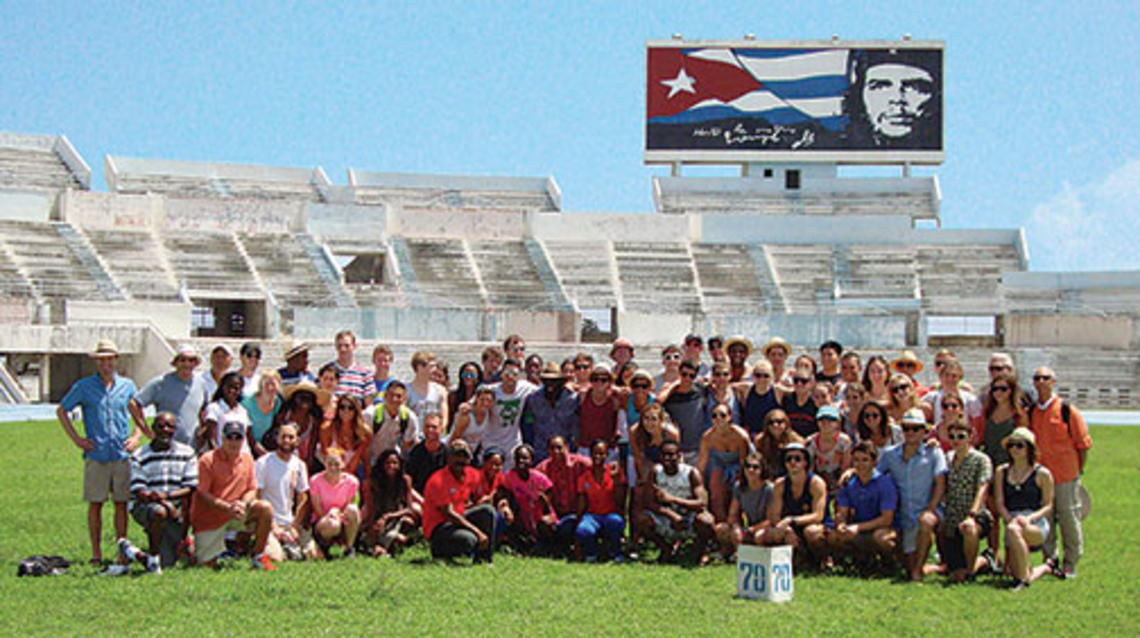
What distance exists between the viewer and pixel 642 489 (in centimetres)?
936

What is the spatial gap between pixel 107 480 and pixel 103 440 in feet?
1.00

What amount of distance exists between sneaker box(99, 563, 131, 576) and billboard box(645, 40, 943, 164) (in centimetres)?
3610

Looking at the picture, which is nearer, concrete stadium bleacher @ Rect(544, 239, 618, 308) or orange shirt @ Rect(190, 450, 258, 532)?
orange shirt @ Rect(190, 450, 258, 532)

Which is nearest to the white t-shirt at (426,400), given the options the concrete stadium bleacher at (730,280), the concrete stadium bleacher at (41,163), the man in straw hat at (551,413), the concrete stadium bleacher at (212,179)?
the man in straw hat at (551,413)

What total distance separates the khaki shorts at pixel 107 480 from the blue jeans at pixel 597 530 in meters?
3.36

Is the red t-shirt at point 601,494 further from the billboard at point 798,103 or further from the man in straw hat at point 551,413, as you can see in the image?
the billboard at point 798,103

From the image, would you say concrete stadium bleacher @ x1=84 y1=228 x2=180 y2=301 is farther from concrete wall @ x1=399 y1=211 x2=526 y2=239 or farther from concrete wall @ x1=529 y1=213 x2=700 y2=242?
concrete wall @ x1=529 y1=213 x2=700 y2=242

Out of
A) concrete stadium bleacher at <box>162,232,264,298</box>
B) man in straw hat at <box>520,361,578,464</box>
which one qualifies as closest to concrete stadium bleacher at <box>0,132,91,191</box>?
concrete stadium bleacher at <box>162,232,264,298</box>

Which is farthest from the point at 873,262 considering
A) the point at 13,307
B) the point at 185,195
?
the point at 13,307

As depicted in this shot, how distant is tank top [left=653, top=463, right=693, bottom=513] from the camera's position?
9195mm

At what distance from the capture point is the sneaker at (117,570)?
8.06 m

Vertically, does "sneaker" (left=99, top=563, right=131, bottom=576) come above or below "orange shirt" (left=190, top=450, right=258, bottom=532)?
below

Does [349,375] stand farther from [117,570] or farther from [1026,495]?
[1026,495]

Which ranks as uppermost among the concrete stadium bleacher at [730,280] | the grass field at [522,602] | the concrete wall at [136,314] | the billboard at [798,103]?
the billboard at [798,103]
